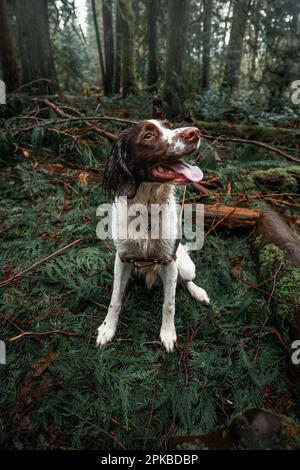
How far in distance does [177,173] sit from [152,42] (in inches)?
367

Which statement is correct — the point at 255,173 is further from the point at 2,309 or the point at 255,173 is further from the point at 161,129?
the point at 2,309

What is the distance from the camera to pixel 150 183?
2072 millimetres

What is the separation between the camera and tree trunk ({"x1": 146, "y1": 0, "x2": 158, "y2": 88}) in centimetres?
934

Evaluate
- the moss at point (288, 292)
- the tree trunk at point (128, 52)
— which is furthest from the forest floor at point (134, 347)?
the tree trunk at point (128, 52)

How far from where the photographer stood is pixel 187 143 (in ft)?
6.13

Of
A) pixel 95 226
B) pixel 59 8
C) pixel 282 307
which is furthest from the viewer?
pixel 59 8

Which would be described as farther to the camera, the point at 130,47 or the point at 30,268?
the point at 130,47

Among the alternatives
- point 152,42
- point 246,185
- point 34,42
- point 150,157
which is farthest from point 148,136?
point 152,42

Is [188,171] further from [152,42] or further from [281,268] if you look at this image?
[152,42]

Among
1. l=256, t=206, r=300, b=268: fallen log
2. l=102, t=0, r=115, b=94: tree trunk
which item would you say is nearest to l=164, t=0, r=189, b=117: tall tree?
l=256, t=206, r=300, b=268: fallen log

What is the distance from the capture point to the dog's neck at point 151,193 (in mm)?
2092

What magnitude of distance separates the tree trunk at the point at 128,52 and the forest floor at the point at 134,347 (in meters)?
6.96

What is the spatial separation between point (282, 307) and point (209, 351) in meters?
0.67
